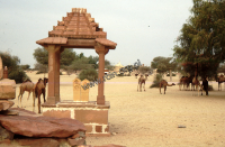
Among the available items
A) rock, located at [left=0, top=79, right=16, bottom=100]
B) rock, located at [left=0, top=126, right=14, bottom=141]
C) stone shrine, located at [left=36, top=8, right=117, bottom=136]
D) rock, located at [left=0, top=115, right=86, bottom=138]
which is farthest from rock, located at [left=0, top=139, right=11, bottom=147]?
stone shrine, located at [left=36, top=8, right=117, bottom=136]

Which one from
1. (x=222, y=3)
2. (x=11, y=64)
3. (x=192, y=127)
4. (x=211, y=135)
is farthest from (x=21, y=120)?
(x=11, y=64)

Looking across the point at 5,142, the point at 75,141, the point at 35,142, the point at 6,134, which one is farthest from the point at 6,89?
the point at 75,141

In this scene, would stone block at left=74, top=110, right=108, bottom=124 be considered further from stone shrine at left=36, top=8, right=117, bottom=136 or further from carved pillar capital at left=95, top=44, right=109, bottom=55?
carved pillar capital at left=95, top=44, right=109, bottom=55

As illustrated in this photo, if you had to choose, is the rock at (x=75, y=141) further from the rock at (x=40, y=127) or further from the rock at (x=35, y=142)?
the rock at (x=35, y=142)

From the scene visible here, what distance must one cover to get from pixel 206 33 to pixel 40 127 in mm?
15542

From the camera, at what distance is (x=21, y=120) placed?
3.65m

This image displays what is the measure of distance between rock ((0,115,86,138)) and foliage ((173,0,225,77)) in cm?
1417

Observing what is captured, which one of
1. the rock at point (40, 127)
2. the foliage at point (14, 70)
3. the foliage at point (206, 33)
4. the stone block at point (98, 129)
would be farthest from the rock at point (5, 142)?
the foliage at point (14, 70)

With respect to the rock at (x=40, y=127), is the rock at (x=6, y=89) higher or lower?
higher

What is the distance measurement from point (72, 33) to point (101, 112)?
2.67 meters

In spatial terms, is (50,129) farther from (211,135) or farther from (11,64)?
(11,64)

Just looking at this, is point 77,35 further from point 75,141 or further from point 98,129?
point 75,141

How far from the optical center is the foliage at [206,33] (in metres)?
15.5

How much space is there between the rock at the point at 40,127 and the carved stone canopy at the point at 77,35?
11.6ft
